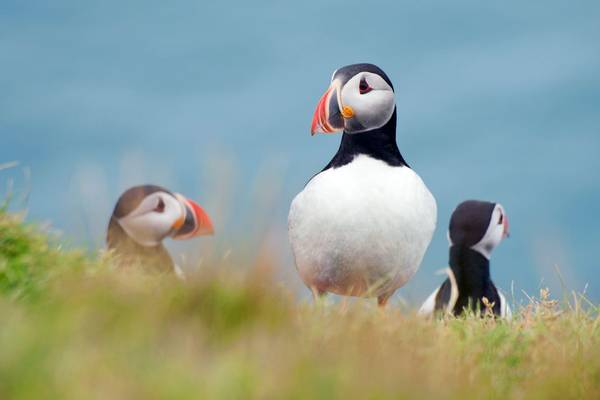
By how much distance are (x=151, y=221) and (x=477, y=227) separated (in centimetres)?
311

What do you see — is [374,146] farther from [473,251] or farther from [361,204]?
[473,251]

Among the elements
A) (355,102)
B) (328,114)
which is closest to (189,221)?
(328,114)

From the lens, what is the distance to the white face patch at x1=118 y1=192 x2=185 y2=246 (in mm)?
8203

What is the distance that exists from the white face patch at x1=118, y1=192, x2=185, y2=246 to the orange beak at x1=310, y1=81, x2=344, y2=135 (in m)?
2.25

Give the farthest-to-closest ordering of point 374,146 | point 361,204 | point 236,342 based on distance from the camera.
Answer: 1. point 374,146
2. point 361,204
3. point 236,342

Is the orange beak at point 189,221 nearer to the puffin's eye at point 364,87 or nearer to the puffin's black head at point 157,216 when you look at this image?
the puffin's black head at point 157,216

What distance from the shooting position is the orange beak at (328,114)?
645cm

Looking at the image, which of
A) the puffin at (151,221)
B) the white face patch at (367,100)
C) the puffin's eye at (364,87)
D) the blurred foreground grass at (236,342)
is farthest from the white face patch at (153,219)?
the blurred foreground grass at (236,342)

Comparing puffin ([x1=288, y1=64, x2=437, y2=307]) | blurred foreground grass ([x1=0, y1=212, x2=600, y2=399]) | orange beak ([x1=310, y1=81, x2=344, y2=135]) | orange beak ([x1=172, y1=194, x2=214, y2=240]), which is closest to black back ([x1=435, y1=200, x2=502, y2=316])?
puffin ([x1=288, y1=64, x2=437, y2=307])

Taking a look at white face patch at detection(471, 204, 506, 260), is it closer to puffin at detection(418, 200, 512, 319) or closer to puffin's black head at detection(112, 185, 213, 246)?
puffin at detection(418, 200, 512, 319)

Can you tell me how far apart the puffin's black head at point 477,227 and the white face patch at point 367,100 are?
7.67ft

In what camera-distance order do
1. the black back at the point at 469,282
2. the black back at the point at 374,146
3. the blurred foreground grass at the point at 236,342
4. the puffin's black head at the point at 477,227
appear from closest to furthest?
the blurred foreground grass at the point at 236,342 → the black back at the point at 374,146 → the black back at the point at 469,282 → the puffin's black head at the point at 477,227

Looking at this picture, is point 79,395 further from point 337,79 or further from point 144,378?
point 337,79

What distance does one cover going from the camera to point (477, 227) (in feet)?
27.9
